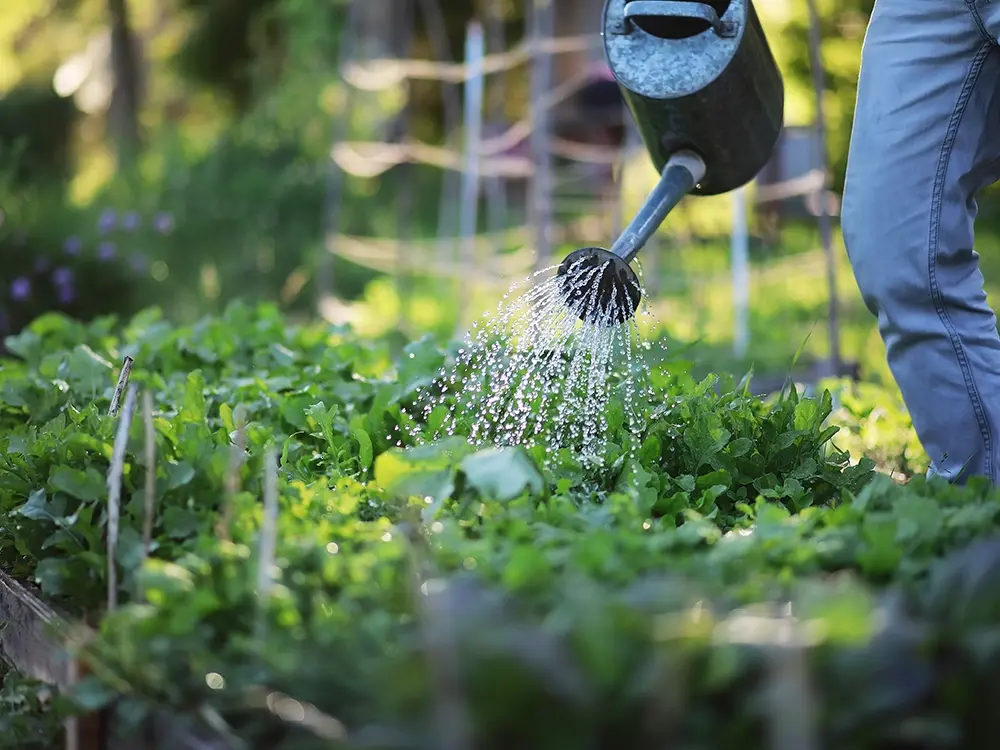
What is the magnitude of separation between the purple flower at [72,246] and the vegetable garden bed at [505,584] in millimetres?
3017

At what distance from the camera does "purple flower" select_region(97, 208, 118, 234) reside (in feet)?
19.5

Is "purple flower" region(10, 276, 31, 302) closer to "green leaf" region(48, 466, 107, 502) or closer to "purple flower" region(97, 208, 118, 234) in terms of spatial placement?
"purple flower" region(97, 208, 118, 234)

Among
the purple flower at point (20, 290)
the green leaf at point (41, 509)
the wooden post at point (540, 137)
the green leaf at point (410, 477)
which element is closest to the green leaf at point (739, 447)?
the green leaf at point (410, 477)

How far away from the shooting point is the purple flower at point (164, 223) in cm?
618

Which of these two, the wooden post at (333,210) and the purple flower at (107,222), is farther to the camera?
the wooden post at (333,210)

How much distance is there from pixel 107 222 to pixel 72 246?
0.54 m

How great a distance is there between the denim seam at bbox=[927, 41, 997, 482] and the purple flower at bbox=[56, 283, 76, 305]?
13.0 ft

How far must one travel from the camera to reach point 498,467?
190 cm

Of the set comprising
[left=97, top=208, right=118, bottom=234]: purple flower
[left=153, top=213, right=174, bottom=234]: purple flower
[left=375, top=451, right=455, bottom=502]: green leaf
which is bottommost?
[left=153, top=213, right=174, bottom=234]: purple flower

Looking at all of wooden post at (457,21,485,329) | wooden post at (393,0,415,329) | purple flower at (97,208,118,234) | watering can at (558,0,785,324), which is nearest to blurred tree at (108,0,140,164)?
wooden post at (393,0,415,329)

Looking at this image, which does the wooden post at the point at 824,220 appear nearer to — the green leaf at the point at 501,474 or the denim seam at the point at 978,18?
the denim seam at the point at 978,18

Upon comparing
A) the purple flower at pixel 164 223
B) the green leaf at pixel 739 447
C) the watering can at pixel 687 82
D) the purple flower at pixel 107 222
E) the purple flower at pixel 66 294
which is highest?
the watering can at pixel 687 82

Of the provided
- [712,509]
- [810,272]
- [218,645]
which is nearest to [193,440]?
[218,645]

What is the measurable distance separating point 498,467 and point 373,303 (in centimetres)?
598
